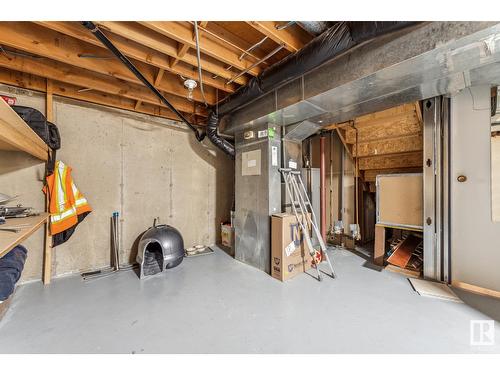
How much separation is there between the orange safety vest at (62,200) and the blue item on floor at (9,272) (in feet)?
1.98

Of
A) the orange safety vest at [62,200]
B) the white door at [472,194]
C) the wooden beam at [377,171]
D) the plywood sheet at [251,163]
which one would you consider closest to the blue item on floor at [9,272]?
the orange safety vest at [62,200]

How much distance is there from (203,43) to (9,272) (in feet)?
8.01

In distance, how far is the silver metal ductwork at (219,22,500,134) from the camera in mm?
1297

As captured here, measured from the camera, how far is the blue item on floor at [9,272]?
134cm

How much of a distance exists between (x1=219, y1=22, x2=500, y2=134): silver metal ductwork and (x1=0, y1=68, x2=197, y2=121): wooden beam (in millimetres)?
1902

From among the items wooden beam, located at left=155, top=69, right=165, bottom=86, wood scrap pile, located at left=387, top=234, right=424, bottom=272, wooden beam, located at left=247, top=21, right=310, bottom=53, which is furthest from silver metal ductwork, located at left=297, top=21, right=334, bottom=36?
wood scrap pile, located at left=387, top=234, right=424, bottom=272

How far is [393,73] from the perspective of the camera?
1583 mm

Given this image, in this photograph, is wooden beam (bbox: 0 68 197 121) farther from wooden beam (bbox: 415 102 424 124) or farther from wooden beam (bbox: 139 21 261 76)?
wooden beam (bbox: 415 102 424 124)

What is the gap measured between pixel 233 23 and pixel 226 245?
3434mm

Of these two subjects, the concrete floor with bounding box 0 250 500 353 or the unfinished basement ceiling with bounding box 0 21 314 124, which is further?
the unfinished basement ceiling with bounding box 0 21 314 124

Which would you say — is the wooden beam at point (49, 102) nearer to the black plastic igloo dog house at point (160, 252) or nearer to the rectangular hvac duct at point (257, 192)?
the black plastic igloo dog house at point (160, 252)

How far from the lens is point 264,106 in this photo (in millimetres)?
2506
